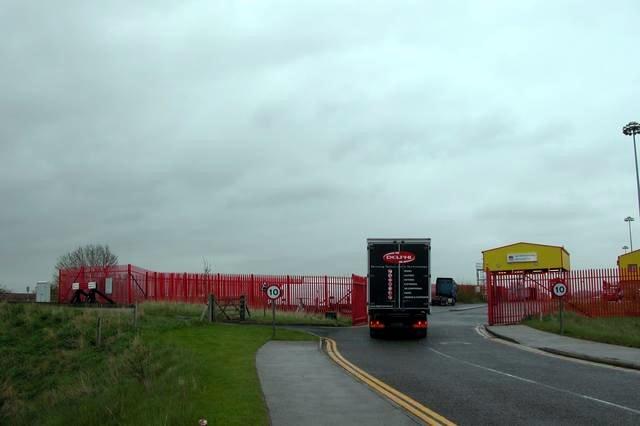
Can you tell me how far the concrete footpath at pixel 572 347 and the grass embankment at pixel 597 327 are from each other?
438mm

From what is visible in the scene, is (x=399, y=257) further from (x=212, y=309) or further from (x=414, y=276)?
(x=212, y=309)

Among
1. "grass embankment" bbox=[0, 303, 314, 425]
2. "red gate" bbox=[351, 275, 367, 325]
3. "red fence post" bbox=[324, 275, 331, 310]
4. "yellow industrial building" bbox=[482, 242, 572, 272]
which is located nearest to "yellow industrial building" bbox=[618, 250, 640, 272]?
"yellow industrial building" bbox=[482, 242, 572, 272]

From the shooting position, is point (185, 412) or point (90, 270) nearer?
point (185, 412)

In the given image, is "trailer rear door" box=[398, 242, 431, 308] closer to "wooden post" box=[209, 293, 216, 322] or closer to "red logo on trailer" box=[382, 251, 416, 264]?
"red logo on trailer" box=[382, 251, 416, 264]

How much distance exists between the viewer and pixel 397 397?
429 inches

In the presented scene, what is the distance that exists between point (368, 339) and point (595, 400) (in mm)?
13594

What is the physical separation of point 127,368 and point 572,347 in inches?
520

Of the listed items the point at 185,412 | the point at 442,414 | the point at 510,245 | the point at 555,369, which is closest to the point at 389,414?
the point at 442,414

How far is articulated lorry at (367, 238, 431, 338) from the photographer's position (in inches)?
962

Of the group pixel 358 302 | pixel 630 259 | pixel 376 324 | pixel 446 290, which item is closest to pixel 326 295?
pixel 358 302

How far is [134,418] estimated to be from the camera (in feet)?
30.8

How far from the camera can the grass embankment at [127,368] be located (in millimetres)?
9922

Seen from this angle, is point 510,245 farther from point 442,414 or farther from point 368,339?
point 442,414

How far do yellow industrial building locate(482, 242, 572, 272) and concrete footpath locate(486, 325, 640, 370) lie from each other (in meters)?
20.1
